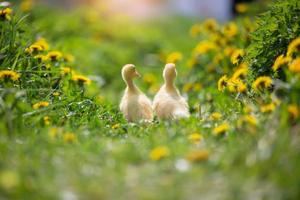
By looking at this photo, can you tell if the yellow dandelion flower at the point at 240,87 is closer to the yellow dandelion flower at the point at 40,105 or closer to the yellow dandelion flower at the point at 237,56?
the yellow dandelion flower at the point at 237,56

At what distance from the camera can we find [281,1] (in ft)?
14.9

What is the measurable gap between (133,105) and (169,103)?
28cm

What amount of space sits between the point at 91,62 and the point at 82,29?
217cm

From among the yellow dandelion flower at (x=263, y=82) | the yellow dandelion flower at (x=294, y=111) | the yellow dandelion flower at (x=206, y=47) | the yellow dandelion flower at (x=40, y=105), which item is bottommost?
the yellow dandelion flower at (x=294, y=111)

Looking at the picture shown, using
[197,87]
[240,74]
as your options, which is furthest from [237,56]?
[197,87]

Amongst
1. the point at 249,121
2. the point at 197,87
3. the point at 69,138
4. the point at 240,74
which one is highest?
the point at 197,87

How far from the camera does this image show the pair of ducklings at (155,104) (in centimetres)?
446

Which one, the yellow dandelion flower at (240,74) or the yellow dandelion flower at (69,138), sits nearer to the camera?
the yellow dandelion flower at (69,138)

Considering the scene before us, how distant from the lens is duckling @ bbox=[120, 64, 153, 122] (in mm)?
4512

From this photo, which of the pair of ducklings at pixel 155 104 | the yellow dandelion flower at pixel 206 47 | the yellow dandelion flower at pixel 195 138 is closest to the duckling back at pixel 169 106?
the pair of ducklings at pixel 155 104

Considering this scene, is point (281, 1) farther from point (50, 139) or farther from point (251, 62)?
point (50, 139)

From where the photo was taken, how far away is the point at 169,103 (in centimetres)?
447

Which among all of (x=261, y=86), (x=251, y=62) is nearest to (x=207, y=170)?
(x=261, y=86)

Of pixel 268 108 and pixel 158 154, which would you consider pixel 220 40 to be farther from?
pixel 158 154
